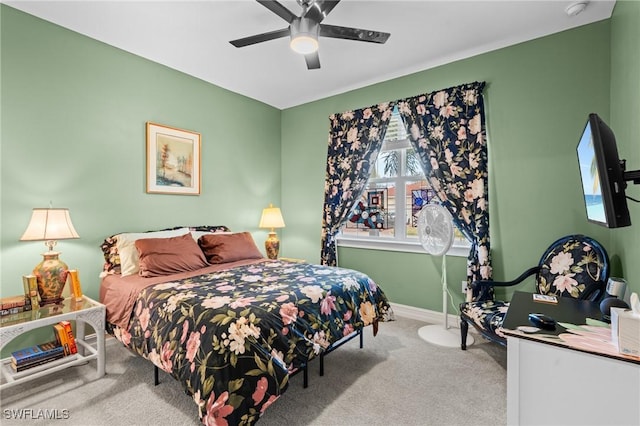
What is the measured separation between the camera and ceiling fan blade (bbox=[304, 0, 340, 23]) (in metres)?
2.01

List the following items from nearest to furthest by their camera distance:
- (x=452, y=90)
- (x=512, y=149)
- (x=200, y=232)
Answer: (x=512, y=149) → (x=452, y=90) → (x=200, y=232)

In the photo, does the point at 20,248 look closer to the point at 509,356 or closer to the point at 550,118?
the point at 509,356

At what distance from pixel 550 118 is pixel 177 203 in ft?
12.2

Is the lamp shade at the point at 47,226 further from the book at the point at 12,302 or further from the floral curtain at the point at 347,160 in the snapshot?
the floral curtain at the point at 347,160

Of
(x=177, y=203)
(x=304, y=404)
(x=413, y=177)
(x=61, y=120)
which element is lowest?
(x=304, y=404)

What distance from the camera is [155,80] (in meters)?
3.25

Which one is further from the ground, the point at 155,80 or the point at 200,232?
the point at 155,80

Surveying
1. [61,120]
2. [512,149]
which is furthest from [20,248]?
[512,149]

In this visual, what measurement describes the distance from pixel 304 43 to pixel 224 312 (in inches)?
73.2

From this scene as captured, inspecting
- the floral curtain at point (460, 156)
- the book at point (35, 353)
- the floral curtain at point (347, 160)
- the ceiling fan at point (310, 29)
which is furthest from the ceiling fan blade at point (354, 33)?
the book at point (35, 353)

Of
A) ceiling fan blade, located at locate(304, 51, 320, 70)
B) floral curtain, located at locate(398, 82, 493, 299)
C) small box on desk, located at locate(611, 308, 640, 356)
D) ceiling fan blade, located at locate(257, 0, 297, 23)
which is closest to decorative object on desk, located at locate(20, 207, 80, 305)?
ceiling fan blade, located at locate(257, 0, 297, 23)

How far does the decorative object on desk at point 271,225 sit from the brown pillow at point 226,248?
702 mm

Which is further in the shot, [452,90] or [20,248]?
[452,90]

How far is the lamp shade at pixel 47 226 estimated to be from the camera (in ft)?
7.27
